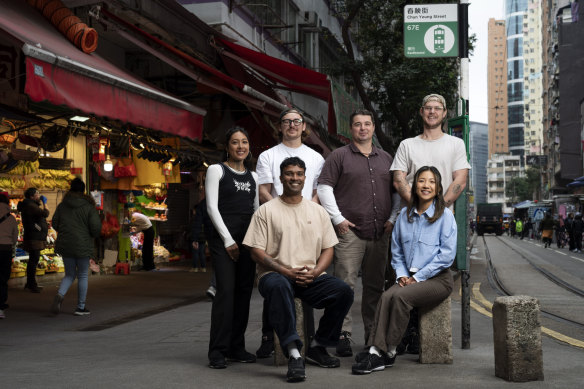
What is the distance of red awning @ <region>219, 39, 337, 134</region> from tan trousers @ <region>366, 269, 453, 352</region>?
276 inches

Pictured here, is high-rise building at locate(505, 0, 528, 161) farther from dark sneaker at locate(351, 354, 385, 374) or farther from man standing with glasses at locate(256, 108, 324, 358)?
dark sneaker at locate(351, 354, 385, 374)

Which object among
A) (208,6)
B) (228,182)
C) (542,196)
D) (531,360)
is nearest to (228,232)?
(228,182)

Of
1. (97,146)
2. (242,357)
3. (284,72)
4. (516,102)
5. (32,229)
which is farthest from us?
(516,102)

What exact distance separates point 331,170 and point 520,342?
2.05 metres

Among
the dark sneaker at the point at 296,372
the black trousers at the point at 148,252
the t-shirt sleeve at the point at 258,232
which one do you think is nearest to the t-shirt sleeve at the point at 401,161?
the t-shirt sleeve at the point at 258,232

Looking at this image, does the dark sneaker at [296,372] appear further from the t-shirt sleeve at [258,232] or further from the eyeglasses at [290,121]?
the eyeglasses at [290,121]

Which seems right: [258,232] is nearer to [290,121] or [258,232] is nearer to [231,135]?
[231,135]

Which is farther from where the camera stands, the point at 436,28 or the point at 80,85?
the point at 436,28

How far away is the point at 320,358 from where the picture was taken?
18.4 ft

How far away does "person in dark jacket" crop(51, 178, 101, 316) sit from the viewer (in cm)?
967

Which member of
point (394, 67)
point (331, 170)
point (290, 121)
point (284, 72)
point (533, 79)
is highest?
point (533, 79)

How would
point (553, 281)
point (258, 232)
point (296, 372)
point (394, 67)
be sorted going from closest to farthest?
point (296, 372)
point (258, 232)
point (553, 281)
point (394, 67)

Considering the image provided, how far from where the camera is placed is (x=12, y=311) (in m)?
10.2

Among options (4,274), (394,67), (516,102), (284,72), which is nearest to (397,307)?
(4,274)
